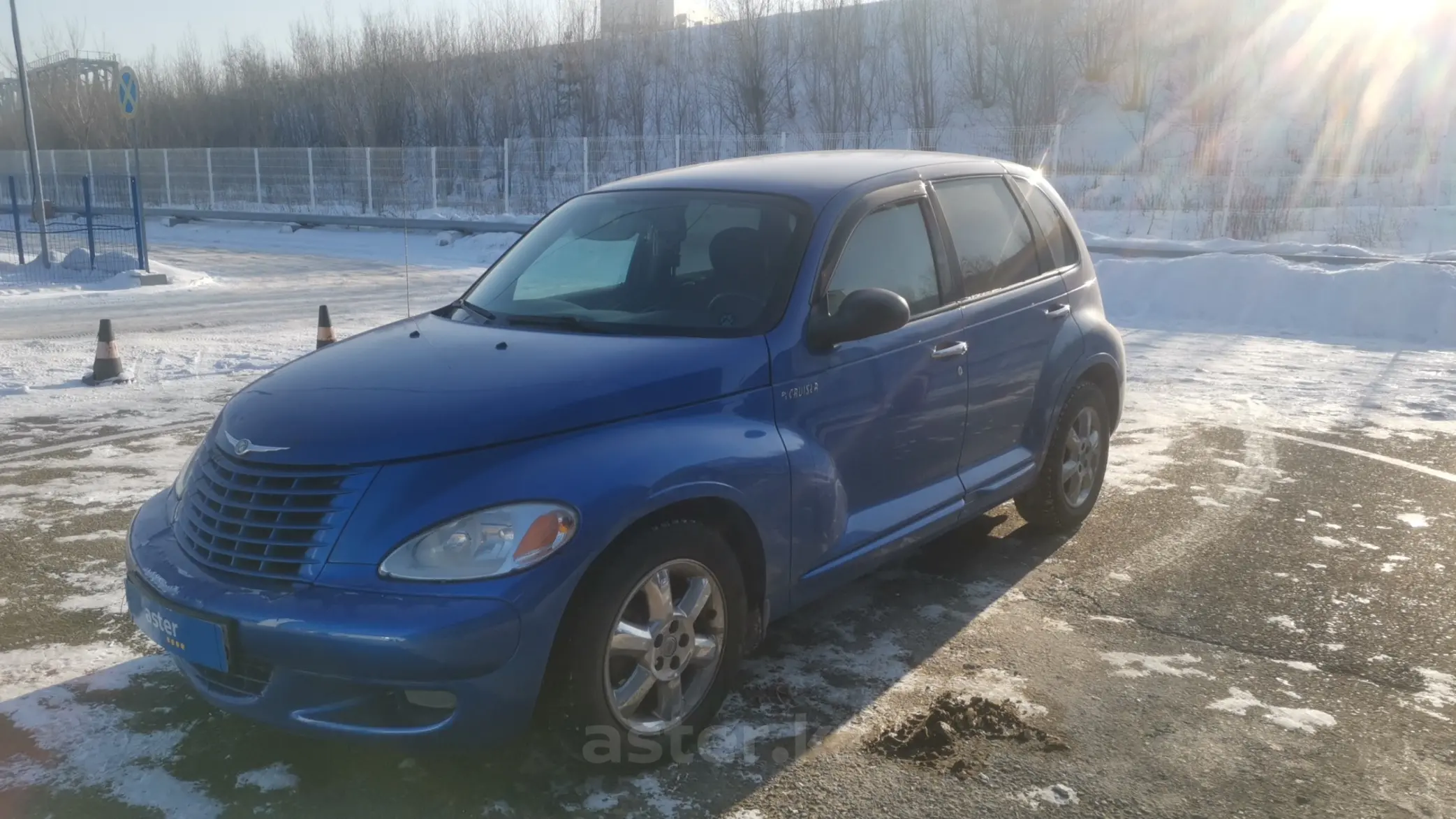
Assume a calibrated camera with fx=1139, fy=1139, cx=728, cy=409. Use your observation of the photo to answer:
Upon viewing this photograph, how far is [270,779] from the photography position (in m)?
3.35

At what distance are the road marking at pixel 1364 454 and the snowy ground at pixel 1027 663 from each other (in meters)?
0.03

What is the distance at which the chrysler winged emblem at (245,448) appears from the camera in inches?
Answer: 127

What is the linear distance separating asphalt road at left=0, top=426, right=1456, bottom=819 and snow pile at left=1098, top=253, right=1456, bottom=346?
7065mm

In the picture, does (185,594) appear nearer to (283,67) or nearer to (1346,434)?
(1346,434)

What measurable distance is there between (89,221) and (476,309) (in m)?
16.6

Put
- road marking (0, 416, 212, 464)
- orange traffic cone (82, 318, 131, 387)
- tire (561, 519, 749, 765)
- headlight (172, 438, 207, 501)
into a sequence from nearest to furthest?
tire (561, 519, 749, 765), headlight (172, 438, 207, 501), road marking (0, 416, 212, 464), orange traffic cone (82, 318, 131, 387)

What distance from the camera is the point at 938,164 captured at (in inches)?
193

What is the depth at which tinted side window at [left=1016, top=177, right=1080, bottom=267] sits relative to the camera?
5445mm

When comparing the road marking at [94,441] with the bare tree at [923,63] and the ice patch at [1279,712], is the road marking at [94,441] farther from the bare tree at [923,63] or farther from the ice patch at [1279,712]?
the bare tree at [923,63]

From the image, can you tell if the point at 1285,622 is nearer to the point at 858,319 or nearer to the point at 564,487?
the point at 858,319

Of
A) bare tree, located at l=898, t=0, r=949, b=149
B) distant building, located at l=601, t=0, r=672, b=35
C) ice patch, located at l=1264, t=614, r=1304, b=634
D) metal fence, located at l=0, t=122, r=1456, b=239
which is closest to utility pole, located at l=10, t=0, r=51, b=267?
metal fence, located at l=0, t=122, r=1456, b=239

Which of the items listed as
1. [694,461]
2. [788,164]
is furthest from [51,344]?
[694,461]

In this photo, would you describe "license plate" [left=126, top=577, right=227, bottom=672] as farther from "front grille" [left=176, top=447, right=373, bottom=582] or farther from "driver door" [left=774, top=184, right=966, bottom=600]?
"driver door" [left=774, top=184, right=966, bottom=600]

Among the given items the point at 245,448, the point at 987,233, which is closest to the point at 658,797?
the point at 245,448
